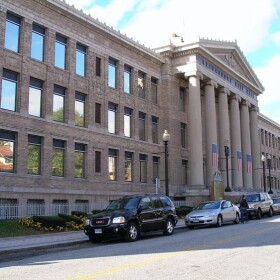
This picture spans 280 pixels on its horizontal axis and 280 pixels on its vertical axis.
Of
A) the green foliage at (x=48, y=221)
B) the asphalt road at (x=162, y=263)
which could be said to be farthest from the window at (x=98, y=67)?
the asphalt road at (x=162, y=263)

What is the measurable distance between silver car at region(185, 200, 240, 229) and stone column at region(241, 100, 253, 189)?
27.0 m

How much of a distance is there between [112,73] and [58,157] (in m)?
9.79

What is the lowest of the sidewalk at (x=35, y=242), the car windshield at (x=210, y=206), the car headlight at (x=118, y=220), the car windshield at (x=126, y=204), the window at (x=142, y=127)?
the sidewalk at (x=35, y=242)

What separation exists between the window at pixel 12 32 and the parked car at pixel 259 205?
1865 cm

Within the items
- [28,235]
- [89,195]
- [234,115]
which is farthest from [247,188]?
[28,235]

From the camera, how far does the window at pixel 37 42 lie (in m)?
27.9

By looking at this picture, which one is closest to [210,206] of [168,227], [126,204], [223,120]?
[168,227]

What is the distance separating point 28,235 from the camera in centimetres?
1891

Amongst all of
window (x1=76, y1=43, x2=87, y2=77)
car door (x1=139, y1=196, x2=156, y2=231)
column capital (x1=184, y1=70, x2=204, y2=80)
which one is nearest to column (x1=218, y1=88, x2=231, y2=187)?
column capital (x1=184, y1=70, x2=204, y2=80)

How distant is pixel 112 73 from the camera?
116 ft

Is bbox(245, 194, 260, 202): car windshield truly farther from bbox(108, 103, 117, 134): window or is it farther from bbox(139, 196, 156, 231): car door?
bbox(139, 196, 156, 231): car door

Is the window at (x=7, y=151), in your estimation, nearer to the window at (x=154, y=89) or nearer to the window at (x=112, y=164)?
the window at (x=112, y=164)

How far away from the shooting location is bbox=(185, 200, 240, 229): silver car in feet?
73.7

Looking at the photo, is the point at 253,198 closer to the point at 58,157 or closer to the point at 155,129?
the point at 155,129
